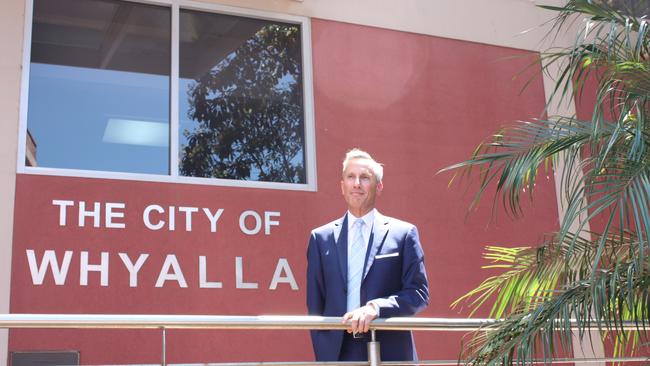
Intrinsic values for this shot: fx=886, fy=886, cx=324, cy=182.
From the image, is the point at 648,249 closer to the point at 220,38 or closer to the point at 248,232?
the point at 248,232

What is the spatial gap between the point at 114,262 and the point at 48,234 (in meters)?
0.50

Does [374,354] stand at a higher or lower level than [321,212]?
lower

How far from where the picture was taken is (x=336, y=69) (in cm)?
764

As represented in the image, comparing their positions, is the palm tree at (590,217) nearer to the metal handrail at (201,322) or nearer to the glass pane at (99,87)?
the metal handrail at (201,322)

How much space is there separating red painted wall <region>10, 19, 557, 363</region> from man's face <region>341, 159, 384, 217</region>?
2.75m

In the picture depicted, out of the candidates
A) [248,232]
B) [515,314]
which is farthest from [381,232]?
[248,232]

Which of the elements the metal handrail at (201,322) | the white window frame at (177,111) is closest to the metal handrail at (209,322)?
the metal handrail at (201,322)

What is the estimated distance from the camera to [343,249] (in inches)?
165

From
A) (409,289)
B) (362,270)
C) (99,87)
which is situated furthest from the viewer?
(99,87)

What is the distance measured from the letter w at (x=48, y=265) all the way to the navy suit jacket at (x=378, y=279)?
266cm

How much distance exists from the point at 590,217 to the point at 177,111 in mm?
4136

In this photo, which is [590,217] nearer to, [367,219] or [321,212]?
[367,219]

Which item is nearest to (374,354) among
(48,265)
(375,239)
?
(375,239)

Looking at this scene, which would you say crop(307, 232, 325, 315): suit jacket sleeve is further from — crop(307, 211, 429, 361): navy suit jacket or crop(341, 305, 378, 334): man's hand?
crop(341, 305, 378, 334): man's hand
